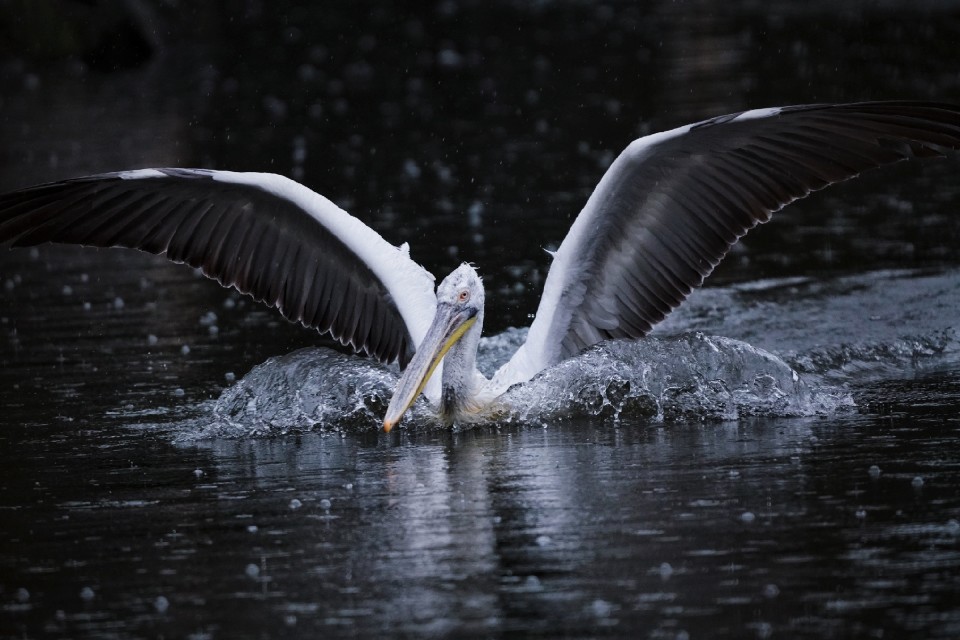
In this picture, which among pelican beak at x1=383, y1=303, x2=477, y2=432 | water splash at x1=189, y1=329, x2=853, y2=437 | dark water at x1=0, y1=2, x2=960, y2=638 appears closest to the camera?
dark water at x1=0, y1=2, x2=960, y2=638

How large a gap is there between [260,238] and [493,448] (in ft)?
6.79

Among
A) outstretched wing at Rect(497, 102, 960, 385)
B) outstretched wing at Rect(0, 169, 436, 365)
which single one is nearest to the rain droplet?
outstretched wing at Rect(497, 102, 960, 385)

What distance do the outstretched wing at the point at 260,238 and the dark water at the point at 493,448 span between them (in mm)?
751

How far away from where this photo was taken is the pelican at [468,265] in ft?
25.6

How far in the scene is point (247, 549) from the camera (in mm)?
5754

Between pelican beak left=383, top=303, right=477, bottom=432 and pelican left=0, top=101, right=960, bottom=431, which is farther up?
pelican left=0, top=101, right=960, bottom=431

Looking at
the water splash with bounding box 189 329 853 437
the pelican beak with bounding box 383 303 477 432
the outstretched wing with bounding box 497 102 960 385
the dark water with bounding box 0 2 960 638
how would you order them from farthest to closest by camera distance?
the water splash with bounding box 189 329 853 437 → the outstretched wing with bounding box 497 102 960 385 → the pelican beak with bounding box 383 303 477 432 → the dark water with bounding box 0 2 960 638

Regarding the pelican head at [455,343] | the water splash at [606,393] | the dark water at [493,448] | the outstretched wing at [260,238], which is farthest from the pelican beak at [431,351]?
the outstretched wing at [260,238]

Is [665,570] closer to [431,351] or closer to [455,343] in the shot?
[431,351]

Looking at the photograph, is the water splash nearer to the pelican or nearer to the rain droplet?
the pelican

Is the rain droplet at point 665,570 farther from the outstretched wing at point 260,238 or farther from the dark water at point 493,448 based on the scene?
the outstretched wing at point 260,238

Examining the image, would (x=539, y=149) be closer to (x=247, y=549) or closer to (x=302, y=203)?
(x=302, y=203)

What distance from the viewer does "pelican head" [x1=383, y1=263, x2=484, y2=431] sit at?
7796 mm

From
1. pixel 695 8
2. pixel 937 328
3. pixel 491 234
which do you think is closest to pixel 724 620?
pixel 937 328
